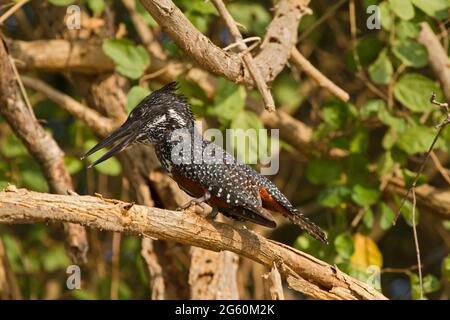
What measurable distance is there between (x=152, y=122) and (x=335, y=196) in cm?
118

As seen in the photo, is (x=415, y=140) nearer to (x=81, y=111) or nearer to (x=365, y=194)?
(x=365, y=194)

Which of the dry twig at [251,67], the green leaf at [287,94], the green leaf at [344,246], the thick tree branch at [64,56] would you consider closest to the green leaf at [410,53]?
the green leaf at [344,246]

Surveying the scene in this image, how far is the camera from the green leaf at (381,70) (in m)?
4.81

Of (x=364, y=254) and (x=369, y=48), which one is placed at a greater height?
(x=369, y=48)

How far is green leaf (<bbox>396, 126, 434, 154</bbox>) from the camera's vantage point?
4.67 m

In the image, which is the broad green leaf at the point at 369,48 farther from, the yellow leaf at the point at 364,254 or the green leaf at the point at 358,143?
the yellow leaf at the point at 364,254

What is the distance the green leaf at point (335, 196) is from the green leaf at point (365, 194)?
42mm

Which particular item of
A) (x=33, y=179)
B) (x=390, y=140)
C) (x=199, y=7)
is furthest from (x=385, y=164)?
(x=33, y=179)

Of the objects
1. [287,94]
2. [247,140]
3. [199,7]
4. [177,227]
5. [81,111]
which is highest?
[287,94]

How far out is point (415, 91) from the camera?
189 inches

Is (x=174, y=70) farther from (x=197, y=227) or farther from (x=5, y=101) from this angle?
(x=197, y=227)

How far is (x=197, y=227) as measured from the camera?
3549 mm

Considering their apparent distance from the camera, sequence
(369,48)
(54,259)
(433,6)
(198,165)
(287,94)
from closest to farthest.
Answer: (198,165), (433,6), (369,48), (54,259), (287,94)
